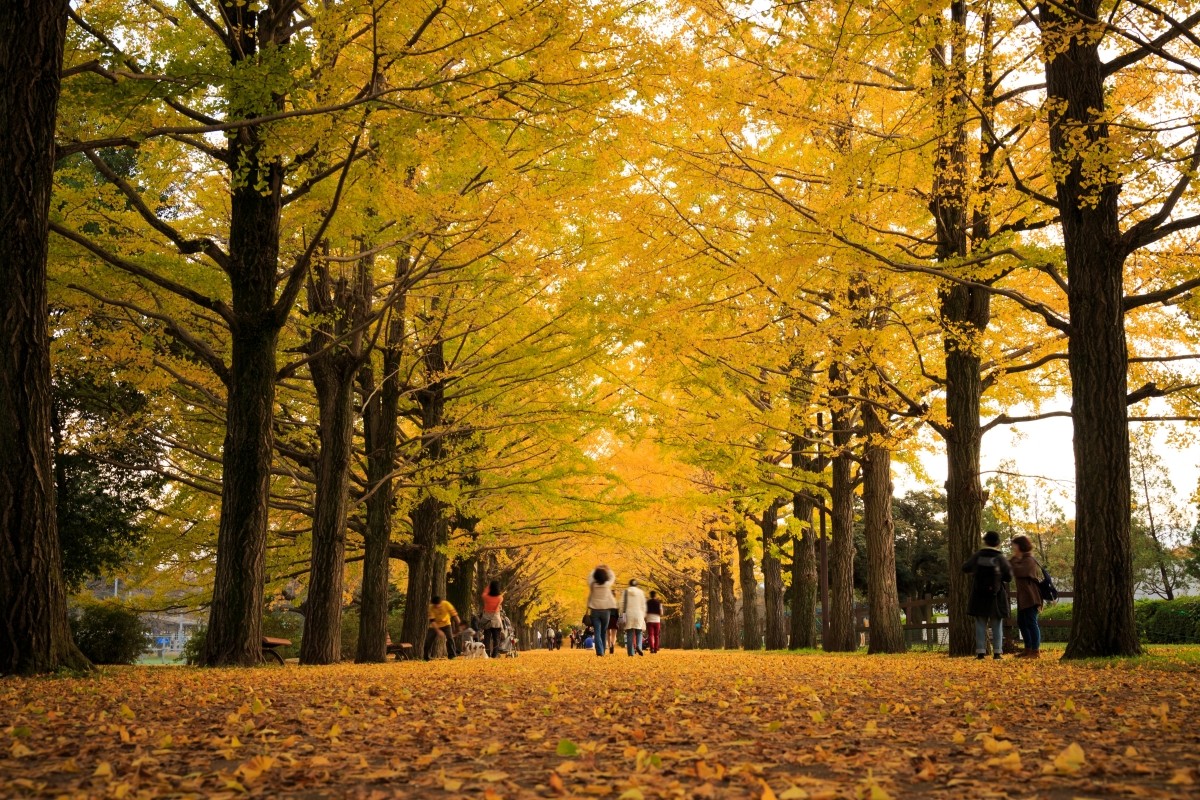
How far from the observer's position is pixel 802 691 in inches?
293

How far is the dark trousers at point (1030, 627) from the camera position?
12.8 metres

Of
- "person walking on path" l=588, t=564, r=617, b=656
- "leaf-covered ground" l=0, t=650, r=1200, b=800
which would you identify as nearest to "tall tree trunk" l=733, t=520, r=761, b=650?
"person walking on path" l=588, t=564, r=617, b=656

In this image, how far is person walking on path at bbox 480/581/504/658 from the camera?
20694 millimetres

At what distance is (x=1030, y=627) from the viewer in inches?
515

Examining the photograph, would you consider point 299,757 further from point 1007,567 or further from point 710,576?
point 710,576

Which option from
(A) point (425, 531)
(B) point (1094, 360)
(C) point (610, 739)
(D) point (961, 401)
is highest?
(D) point (961, 401)

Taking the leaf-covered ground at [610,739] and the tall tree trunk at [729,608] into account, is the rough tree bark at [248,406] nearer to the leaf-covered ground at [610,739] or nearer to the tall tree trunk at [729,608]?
the leaf-covered ground at [610,739]

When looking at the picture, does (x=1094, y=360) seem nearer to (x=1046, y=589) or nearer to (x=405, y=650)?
(x=1046, y=589)

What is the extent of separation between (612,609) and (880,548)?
4.81m

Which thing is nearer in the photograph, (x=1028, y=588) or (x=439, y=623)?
(x=1028, y=588)

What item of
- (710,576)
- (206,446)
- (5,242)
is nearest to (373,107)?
(5,242)

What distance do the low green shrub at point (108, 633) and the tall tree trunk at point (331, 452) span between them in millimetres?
4692

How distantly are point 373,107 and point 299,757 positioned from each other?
19.3 feet

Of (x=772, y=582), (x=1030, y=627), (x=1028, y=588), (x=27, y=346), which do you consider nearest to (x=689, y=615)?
(x=772, y=582)
